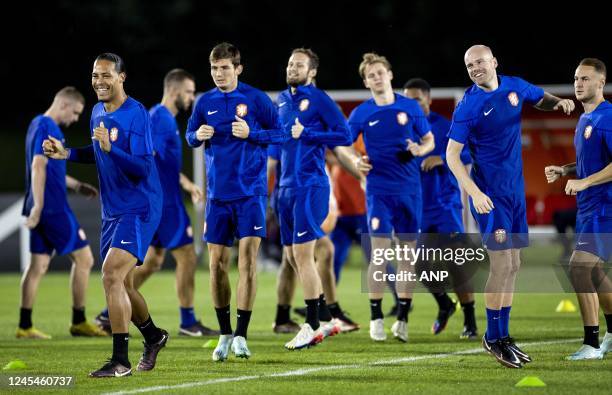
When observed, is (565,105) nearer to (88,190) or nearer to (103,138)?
(103,138)

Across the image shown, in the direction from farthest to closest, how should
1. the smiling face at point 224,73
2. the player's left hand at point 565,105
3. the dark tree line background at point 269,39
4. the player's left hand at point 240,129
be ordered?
the dark tree line background at point 269,39, the smiling face at point 224,73, the player's left hand at point 240,129, the player's left hand at point 565,105

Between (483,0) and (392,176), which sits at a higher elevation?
(483,0)

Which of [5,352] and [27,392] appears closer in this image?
[27,392]

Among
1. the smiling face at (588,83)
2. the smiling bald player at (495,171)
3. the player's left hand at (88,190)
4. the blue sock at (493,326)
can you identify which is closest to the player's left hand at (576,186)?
the smiling bald player at (495,171)

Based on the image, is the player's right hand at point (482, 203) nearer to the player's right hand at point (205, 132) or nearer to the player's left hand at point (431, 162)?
the player's right hand at point (205, 132)

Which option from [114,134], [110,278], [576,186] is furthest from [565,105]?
[110,278]

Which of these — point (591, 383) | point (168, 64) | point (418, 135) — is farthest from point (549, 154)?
point (168, 64)

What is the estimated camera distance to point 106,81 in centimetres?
734

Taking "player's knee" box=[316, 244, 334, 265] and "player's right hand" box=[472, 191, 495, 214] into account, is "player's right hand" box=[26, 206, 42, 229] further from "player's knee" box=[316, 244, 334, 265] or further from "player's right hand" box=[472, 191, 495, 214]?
"player's right hand" box=[472, 191, 495, 214]

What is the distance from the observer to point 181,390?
263 inches

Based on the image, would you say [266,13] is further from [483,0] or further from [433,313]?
[433,313]

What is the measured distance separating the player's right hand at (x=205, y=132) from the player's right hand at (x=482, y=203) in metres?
2.04

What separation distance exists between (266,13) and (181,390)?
24.0 m

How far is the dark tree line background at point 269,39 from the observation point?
27.9 m
